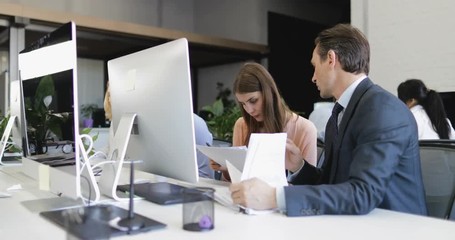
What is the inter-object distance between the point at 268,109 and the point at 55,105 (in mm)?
1081

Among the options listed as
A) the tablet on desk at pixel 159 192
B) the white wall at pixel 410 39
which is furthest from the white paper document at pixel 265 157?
the white wall at pixel 410 39

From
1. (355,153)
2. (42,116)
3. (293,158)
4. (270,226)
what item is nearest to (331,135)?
(293,158)

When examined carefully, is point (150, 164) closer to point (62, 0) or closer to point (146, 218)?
point (146, 218)

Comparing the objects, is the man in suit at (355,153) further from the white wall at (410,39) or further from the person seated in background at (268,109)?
the white wall at (410,39)

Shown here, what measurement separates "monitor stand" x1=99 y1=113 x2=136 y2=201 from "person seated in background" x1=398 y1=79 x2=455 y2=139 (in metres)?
2.26

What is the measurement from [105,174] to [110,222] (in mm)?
400

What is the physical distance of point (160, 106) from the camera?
129cm

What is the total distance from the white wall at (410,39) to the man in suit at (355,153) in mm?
2814

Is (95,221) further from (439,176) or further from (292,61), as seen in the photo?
(292,61)

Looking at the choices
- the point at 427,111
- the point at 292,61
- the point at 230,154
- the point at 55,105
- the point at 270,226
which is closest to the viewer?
the point at 270,226

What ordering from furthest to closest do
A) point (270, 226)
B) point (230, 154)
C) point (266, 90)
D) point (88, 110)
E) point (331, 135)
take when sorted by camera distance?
point (88, 110) < point (266, 90) < point (331, 135) < point (230, 154) < point (270, 226)

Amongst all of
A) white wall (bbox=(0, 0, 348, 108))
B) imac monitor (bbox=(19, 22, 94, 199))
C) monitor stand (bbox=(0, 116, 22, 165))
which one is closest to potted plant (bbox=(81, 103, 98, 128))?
white wall (bbox=(0, 0, 348, 108))

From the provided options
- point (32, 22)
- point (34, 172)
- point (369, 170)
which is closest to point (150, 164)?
point (34, 172)

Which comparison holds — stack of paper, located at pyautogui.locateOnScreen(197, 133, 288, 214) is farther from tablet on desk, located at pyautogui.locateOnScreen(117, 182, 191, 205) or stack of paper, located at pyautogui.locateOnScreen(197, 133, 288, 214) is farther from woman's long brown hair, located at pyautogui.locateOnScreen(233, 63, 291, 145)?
woman's long brown hair, located at pyautogui.locateOnScreen(233, 63, 291, 145)
